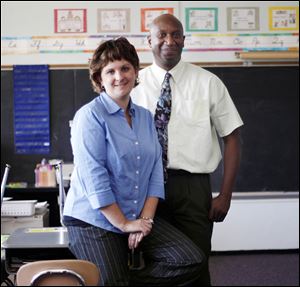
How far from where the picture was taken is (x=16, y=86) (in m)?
4.57

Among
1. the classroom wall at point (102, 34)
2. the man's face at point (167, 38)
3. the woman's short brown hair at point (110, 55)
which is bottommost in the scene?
the woman's short brown hair at point (110, 55)

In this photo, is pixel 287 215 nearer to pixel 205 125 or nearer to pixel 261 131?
pixel 261 131

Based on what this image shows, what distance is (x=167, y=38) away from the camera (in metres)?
2.14

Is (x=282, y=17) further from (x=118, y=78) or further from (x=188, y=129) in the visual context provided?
(x=118, y=78)

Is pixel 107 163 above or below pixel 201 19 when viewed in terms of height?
below

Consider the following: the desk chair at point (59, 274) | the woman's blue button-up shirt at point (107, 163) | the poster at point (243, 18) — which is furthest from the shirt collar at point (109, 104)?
the poster at point (243, 18)

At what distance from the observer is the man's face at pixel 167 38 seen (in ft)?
7.03

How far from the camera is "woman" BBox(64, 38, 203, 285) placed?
5.54 feet

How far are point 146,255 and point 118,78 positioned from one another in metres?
0.67

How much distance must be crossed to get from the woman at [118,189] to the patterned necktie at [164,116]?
0.86 ft

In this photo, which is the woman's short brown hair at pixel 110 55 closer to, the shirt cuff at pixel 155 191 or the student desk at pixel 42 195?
the shirt cuff at pixel 155 191

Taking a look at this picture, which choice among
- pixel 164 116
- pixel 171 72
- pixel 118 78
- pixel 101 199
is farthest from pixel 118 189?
pixel 171 72

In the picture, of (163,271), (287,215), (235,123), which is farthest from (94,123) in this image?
(287,215)

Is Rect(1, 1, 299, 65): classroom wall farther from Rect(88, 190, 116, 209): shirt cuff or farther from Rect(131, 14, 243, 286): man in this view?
Rect(88, 190, 116, 209): shirt cuff
